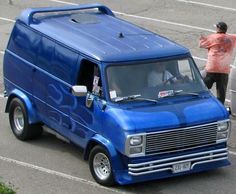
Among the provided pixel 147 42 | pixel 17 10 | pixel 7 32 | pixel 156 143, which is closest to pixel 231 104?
pixel 147 42

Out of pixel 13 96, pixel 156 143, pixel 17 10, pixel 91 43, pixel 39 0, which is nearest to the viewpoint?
pixel 156 143

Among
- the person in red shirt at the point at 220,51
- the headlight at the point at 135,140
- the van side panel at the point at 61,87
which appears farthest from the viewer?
the person in red shirt at the point at 220,51

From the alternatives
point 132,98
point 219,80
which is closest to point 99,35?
point 132,98

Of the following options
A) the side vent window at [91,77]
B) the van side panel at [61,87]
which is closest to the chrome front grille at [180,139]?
the side vent window at [91,77]

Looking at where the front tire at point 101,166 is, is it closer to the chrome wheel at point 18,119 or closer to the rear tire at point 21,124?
the rear tire at point 21,124

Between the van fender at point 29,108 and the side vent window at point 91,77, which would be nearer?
the side vent window at point 91,77

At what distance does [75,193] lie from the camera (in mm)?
9367

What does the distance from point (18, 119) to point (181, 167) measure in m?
3.49

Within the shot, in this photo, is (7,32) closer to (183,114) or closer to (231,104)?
(231,104)

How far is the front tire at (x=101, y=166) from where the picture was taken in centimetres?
938

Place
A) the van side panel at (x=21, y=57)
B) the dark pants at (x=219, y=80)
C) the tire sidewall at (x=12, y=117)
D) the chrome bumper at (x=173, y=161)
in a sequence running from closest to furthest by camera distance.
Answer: the chrome bumper at (x=173, y=161)
the van side panel at (x=21, y=57)
the tire sidewall at (x=12, y=117)
the dark pants at (x=219, y=80)

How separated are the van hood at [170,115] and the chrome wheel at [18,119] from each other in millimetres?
2816

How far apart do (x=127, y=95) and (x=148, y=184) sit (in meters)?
1.30

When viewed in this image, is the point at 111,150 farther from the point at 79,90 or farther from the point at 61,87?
the point at 61,87
